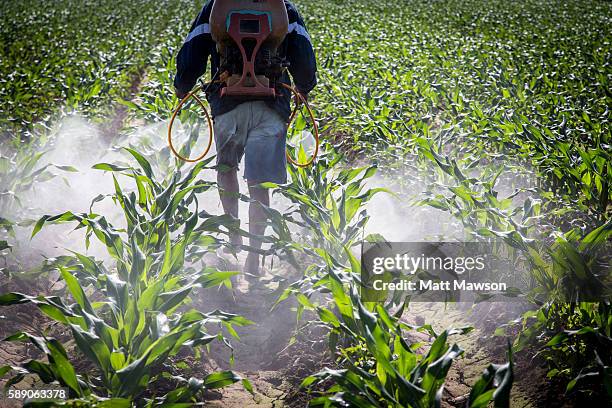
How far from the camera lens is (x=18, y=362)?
358cm

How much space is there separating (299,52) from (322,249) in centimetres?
135

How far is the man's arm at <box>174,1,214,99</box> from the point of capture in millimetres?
4289

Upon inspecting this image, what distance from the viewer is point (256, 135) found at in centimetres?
445

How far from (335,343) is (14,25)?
17.1m

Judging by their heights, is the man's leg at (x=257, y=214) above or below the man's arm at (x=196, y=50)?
below

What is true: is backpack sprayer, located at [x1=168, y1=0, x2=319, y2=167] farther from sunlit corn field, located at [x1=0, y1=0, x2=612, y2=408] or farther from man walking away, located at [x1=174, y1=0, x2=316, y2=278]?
sunlit corn field, located at [x1=0, y1=0, x2=612, y2=408]

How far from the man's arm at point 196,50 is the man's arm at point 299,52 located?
46cm

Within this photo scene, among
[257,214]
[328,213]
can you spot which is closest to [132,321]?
[328,213]

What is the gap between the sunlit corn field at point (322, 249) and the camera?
288 cm

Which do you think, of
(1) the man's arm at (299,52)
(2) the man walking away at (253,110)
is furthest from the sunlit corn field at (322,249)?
(1) the man's arm at (299,52)

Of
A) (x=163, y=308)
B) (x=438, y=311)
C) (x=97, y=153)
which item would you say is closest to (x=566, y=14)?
(x=97, y=153)

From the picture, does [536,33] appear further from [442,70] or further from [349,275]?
[349,275]

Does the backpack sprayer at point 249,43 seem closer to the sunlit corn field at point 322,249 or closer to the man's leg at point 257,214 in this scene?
the sunlit corn field at point 322,249

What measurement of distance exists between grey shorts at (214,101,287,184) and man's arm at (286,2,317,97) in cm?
27
